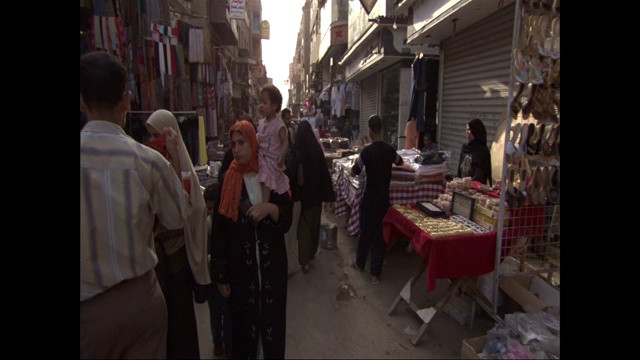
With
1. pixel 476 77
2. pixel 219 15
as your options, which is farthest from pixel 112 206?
pixel 219 15

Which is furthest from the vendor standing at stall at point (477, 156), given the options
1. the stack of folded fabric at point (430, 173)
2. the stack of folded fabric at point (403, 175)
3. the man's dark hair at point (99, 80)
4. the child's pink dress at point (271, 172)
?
the man's dark hair at point (99, 80)

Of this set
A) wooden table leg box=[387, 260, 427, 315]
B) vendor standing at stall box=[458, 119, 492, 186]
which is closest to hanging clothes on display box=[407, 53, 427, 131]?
vendor standing at stall box=[458, 119, 492, 186]

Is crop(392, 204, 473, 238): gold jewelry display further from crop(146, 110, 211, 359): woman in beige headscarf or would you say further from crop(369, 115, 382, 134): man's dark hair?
crop(146, 110, 211, 359): woman in beige headscarf

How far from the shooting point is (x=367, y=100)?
57.4 ft

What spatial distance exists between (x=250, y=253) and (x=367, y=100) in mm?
15978

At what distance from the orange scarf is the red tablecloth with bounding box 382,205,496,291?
68.4 inches

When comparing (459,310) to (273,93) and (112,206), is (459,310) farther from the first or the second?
(112,206)

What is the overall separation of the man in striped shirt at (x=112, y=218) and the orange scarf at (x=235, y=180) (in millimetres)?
812

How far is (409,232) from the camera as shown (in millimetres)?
3652

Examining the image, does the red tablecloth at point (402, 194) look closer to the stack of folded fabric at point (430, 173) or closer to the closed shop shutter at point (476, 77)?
the stack of folded fabric at point (430, 173)

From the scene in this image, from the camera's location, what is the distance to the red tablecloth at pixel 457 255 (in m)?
3.11

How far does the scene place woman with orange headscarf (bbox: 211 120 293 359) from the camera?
229cm
